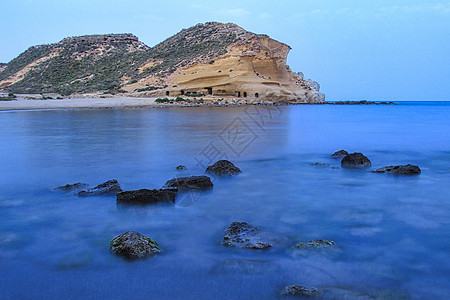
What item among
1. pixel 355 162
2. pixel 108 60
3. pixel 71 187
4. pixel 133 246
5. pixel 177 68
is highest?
pixel 108 60

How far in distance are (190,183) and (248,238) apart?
2440mm

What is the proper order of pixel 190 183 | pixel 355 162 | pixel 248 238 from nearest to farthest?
pixel 248 238
pixel 190 183
pixel 355 162

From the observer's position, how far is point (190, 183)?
6.32m

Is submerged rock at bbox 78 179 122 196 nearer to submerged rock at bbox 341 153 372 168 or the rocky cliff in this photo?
submerged rock at bbox 341 153 372 168

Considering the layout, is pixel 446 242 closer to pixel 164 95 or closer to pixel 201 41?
pixel 164 95

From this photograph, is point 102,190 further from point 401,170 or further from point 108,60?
point 108,60

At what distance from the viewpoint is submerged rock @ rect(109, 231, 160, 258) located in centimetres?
373

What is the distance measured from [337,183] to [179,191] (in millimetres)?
2885

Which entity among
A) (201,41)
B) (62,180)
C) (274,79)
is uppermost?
(201,41)

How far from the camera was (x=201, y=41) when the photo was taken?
2362 inches

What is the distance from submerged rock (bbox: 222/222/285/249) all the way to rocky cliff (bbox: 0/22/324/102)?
43.5 m

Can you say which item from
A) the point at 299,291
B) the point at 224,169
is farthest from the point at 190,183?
the point at 299,291

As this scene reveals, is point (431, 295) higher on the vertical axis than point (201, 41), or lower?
lower

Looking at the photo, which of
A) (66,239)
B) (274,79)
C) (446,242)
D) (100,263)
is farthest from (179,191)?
(274,79)
